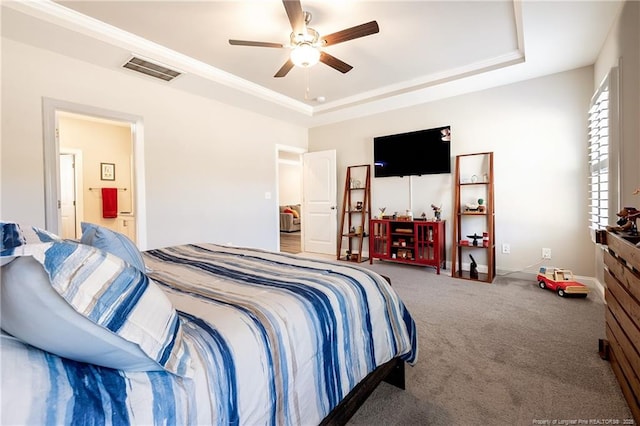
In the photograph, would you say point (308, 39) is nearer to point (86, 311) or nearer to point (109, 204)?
point (86, 311)

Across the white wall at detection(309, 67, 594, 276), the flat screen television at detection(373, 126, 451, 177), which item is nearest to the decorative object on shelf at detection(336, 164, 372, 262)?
the flat screen television at detection(373, 126, 451, 177)

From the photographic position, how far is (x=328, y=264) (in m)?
1.77

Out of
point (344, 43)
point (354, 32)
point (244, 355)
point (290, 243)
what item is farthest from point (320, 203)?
point (244, 355)

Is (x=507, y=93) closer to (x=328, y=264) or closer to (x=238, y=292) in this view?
(x=328, y=264)

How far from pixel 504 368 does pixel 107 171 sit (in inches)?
260

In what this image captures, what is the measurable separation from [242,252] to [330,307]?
109 cm

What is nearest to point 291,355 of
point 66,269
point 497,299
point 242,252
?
point 66,269

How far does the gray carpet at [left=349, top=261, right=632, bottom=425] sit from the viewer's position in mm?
1486

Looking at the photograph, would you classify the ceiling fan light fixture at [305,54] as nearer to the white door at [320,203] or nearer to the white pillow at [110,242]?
the white pillow at [110,242]

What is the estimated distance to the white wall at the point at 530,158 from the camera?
349 centimetres

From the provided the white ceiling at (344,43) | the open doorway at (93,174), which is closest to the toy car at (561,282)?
the white ceiling at (344,43)

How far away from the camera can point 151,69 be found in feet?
10.9

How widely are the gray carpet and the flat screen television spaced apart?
209 cm

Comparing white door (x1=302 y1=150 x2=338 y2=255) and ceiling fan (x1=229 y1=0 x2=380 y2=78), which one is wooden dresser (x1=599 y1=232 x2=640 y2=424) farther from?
white door (x1=302 y1=150 x2=338 y2=255)
